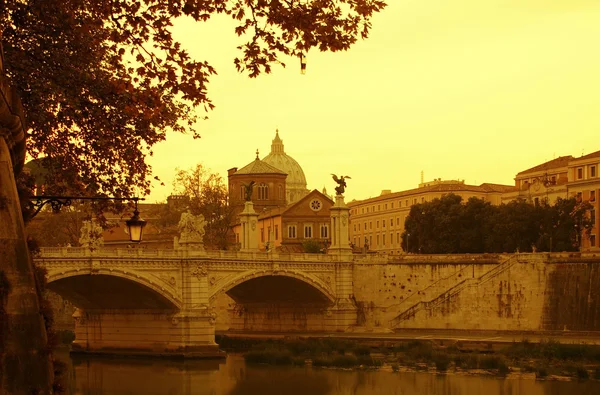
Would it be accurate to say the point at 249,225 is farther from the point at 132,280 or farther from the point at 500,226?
the point at 500,226

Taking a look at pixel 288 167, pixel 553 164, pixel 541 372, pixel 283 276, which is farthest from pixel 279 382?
pixel 288 167

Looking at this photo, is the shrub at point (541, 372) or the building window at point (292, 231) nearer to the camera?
the shrub at point (541, 372)

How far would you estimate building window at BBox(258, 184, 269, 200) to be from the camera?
91.3 meters

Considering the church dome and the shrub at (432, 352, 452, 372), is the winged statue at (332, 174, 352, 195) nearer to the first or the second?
the shrub at (432, 352, 452, 372)

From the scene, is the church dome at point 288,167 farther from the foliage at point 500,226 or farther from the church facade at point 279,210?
the foliage at point 500,226

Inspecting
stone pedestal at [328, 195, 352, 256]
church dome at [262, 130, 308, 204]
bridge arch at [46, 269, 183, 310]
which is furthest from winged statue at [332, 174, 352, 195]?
church dome at [262, 130, 308, 204]

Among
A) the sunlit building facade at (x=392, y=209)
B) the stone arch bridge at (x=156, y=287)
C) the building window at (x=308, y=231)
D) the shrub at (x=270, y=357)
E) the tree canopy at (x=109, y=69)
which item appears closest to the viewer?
the tree canopy at (x=109, y=69)

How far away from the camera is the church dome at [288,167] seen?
11731cm

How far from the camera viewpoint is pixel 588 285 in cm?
4925

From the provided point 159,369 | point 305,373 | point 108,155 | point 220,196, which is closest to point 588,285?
point 305,373

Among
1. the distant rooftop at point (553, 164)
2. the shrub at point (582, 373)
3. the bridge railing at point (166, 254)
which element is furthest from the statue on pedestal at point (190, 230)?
the distant rooftop at point (553, 164)

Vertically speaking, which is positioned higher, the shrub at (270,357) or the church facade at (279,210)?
the church facade at (279,210)

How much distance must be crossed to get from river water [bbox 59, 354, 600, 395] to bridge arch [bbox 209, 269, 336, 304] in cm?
544

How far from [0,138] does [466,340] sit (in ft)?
123
